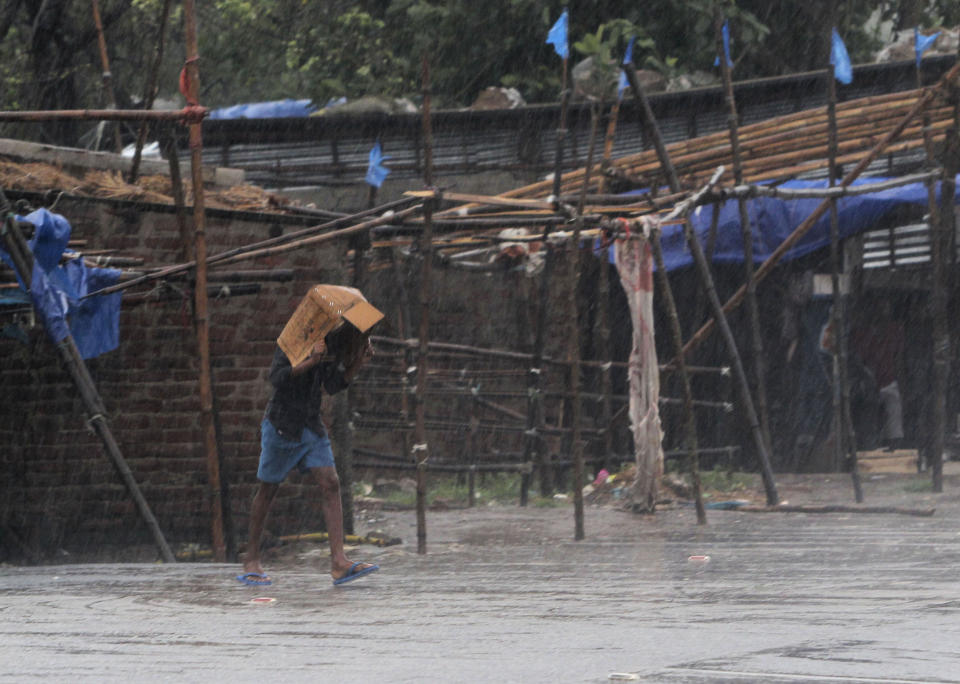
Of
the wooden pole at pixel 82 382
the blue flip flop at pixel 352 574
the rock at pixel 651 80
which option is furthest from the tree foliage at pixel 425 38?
the blue flip flop at pixel 352 574

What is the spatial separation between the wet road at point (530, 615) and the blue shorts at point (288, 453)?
25.5 inches

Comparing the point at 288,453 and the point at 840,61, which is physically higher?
the point at 840,61

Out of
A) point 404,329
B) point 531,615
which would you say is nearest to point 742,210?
point 404,329

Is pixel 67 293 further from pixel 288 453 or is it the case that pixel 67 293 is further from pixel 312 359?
pixel 312 359

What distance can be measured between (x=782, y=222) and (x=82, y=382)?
7.75 m

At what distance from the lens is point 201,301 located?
346 inches

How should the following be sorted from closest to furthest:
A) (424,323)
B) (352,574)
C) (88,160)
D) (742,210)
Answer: (352,574) < (424,323) < (88,160) < (742,210)

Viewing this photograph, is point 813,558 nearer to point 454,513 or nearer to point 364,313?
point 364,313

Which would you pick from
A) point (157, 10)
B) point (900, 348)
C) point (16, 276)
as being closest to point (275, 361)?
point (16, 276)

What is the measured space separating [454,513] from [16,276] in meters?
5.11

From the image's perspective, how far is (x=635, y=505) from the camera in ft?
38.4

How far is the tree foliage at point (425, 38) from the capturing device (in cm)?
1900

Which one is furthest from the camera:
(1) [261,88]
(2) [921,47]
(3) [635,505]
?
(1) [261,88]

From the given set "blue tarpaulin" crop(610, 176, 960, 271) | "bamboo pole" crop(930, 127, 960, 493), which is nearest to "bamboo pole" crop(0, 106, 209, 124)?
"blue tarpaulin" crop(610, 176, 960, 271)
